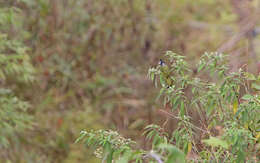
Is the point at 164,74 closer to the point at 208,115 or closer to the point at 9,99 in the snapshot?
the point at 208,115

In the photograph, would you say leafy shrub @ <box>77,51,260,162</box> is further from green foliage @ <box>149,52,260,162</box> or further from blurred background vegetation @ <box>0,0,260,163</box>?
blurred background vegetation @ <box>0,0,260,163</box>

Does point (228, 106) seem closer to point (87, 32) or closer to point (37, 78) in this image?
point (37, 78)

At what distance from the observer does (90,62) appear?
523 cm

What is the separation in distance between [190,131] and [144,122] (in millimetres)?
3140

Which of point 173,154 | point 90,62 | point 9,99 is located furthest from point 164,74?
point 90,62

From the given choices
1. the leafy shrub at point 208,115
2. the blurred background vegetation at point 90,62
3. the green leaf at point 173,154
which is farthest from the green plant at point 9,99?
the green leaf at point 173,154

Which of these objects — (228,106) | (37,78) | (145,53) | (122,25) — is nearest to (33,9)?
(37,78)

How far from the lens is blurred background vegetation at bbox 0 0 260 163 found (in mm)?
4344

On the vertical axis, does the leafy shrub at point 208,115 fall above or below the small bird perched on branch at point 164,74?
below

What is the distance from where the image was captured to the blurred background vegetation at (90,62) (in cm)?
434

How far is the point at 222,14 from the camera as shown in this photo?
6.64 m

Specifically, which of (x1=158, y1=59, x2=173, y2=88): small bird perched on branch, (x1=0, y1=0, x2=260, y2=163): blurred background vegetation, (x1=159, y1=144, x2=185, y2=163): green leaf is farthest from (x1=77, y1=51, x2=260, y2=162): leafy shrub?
(x1=0, y1=0, x2=260, y2=163): blurred background vegetation

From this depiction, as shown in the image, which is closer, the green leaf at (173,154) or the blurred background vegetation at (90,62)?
the green leaf at (173,154)

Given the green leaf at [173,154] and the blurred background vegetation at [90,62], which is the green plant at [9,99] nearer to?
the blurred background vegetation at [90,62]
